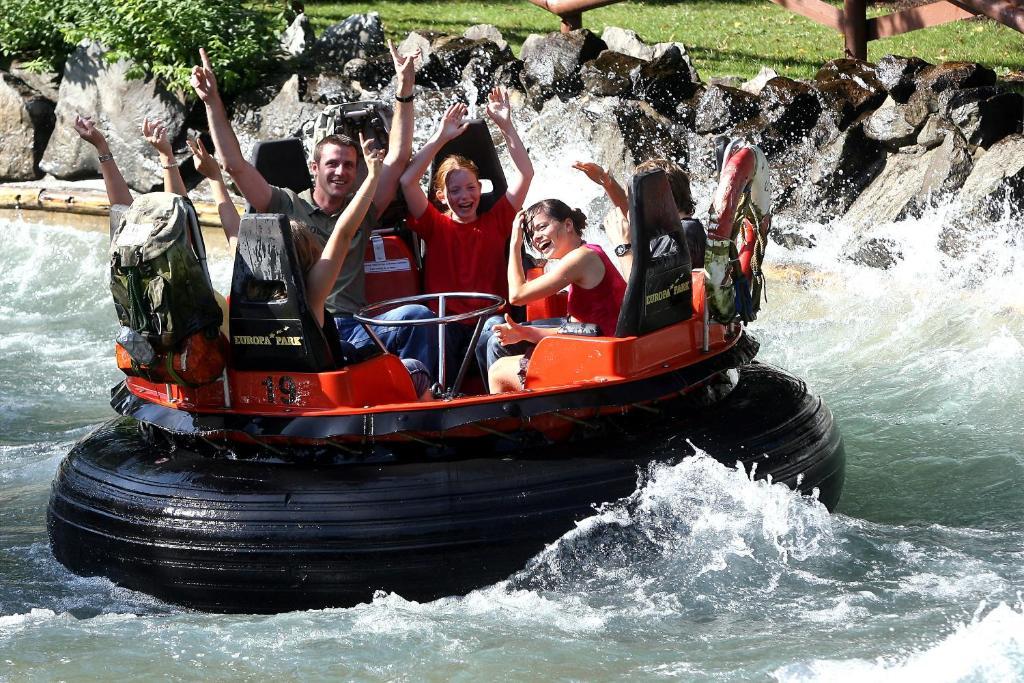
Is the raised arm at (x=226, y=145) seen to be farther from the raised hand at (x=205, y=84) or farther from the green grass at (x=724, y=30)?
the green grass at (x=724, y=30)

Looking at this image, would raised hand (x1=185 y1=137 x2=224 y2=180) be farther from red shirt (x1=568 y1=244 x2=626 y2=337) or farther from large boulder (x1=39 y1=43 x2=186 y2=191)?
large boulder (x1=39 y1=43 x2=186 y2=191)

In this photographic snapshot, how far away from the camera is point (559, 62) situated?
10133mm

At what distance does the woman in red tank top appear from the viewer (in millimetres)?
4520

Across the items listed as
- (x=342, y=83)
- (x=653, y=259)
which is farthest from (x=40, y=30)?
(x=653, y=259)

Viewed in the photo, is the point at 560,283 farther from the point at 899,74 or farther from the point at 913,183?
the point at 899,74

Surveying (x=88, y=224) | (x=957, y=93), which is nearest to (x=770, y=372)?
(x=957, y=93)

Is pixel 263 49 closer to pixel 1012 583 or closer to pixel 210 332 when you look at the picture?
pixel 210 332

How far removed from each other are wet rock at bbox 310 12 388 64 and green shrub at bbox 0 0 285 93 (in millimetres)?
379

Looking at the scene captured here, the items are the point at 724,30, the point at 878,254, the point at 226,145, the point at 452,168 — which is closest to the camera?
the point at 226,145

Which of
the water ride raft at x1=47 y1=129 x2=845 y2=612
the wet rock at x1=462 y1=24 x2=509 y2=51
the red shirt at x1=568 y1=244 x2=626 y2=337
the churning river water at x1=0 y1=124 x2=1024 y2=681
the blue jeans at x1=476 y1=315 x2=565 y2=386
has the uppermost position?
the wet rock at x1=462 y1=24 x2=509 y2=51

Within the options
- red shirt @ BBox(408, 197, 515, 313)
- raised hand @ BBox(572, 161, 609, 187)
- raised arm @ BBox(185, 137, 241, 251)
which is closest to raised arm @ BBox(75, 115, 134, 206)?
raised arm @ BBox(185, 137, 241, 251)

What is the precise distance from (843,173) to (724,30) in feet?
13.6

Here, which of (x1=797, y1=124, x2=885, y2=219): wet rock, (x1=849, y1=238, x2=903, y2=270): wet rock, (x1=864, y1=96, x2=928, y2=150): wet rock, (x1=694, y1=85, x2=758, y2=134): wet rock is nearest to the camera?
(x1=849, y1=238, x2=903, y2=270): wet rock

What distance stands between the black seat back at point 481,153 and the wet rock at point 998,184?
10.8ft
